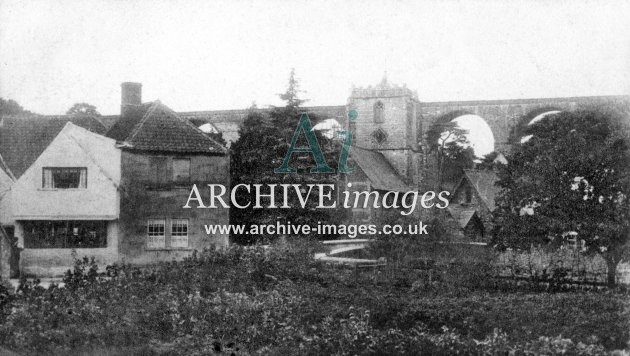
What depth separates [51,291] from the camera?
13.2m

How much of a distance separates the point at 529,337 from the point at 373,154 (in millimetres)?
39688

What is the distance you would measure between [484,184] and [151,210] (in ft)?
74.0

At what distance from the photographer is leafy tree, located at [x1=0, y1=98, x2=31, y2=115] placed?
43.3 m

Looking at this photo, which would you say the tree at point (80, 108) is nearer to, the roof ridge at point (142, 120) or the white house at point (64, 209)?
the roof ridge at point (142, 120)

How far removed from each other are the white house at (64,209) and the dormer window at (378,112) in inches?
1166

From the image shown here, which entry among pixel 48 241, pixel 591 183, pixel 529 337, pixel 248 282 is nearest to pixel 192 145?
pixel 48 241

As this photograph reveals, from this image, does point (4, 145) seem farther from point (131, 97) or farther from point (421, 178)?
point (421, 178)

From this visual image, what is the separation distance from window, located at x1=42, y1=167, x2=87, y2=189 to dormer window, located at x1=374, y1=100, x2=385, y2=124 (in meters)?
30.5

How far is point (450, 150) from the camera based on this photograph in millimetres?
59719

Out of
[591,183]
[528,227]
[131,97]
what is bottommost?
[528,227]

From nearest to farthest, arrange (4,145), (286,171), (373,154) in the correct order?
(286,171) < (4,145) < (373,154)

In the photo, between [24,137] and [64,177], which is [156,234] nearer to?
[64,177]

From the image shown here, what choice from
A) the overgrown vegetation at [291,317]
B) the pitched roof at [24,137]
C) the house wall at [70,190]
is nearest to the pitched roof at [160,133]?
the house wall at [70,190]

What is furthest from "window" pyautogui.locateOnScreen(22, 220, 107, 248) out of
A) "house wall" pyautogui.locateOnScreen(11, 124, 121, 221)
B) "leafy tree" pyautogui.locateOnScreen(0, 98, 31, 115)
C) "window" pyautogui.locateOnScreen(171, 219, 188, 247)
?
"leafy tree" pyautogui.locateOnScreen(0, 98, 31, 115)
